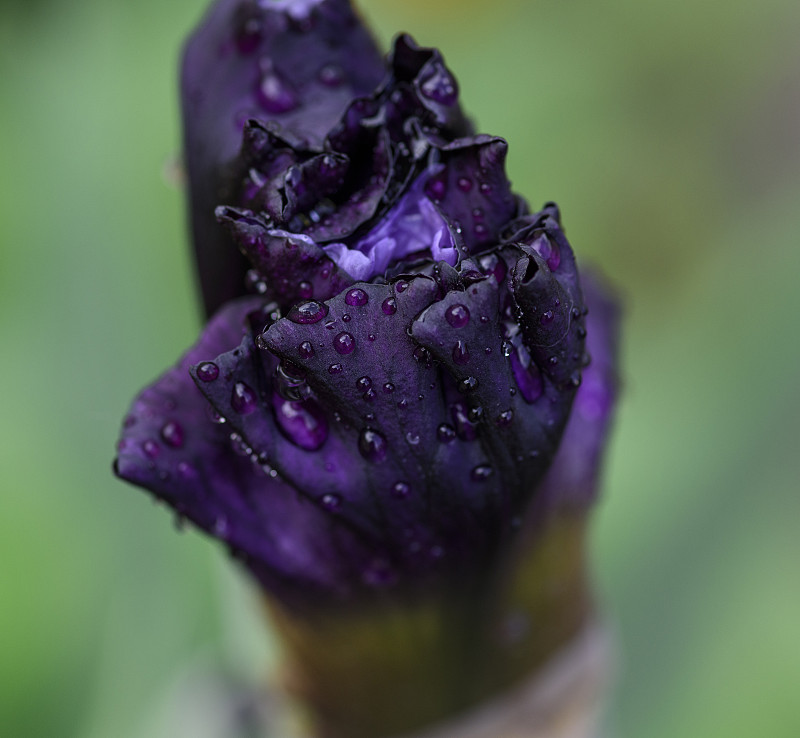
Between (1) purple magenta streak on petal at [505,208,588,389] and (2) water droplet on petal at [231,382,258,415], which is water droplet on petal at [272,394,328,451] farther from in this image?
(1) purple magenta streak on petal at [505,208,588,389]

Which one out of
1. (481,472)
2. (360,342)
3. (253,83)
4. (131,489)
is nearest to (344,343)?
(360,342)

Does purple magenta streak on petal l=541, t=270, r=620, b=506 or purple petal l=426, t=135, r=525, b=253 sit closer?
purple petal l=426, t=135, r=525, b=253

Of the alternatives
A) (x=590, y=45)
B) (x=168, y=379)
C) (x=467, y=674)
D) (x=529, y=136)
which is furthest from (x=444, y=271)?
(x=590, y=45)

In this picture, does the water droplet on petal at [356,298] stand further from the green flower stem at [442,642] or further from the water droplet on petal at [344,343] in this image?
the green flower stem at [442,642]

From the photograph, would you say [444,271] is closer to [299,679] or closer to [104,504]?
[299,679]

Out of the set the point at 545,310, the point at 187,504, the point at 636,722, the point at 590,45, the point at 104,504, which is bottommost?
the point at 636,722

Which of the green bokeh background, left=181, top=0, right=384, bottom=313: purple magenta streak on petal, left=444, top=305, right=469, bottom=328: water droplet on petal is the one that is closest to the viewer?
left=444, top=305, right=469, bottom=328: water droplet on petal

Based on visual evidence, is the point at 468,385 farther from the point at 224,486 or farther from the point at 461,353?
the point at 224,486

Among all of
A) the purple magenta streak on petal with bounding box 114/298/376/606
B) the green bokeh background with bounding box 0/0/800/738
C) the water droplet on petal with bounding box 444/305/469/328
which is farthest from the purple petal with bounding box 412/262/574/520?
the green bokeh background with bounding box 0/0/800/738
